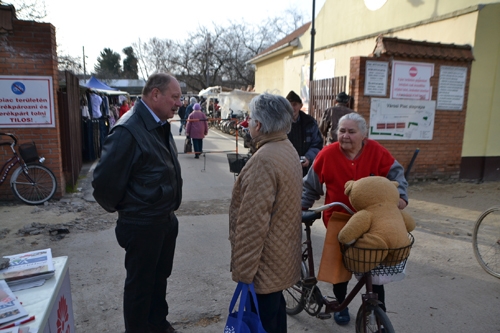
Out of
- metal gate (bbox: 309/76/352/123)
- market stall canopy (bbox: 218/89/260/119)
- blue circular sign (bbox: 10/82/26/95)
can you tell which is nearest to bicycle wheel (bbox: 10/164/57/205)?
blue circular sign (bbox: 10/82/26/95)

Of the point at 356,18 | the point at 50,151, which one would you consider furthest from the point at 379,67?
the point at 50,151

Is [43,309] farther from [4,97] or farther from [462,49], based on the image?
[462,49]

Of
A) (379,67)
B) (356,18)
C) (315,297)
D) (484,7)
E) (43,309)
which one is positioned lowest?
(315,297)

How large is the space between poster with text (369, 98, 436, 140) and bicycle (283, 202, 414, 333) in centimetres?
544

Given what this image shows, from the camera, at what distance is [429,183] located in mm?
8422

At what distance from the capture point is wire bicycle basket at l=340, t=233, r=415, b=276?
7.06 feet

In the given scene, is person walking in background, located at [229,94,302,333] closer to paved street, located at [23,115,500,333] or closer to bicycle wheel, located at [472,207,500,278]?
paved street, located at [23,115,500,333]

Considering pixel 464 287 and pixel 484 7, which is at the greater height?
pixel 484 7

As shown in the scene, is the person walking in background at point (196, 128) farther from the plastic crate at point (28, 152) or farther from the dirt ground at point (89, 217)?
the plastic crate at point (28, 152)

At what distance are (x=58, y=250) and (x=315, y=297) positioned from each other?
3294mm

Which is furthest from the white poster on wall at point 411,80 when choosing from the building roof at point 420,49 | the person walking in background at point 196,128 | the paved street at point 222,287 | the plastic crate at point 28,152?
the plastic crate at point 28,152

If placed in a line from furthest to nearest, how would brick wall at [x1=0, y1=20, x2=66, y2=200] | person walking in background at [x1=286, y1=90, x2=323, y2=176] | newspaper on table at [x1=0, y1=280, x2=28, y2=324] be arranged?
brick wall at [x1=0, y1=20, x2=66, y2=200] < person walking in background at [x1=286, y1=90, x2=323, y2=176] < newspaper on table at [x1=0, y1=280, x2=28, y2=324]

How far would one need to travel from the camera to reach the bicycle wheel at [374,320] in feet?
7.47

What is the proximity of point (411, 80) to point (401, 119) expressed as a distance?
0.85m
